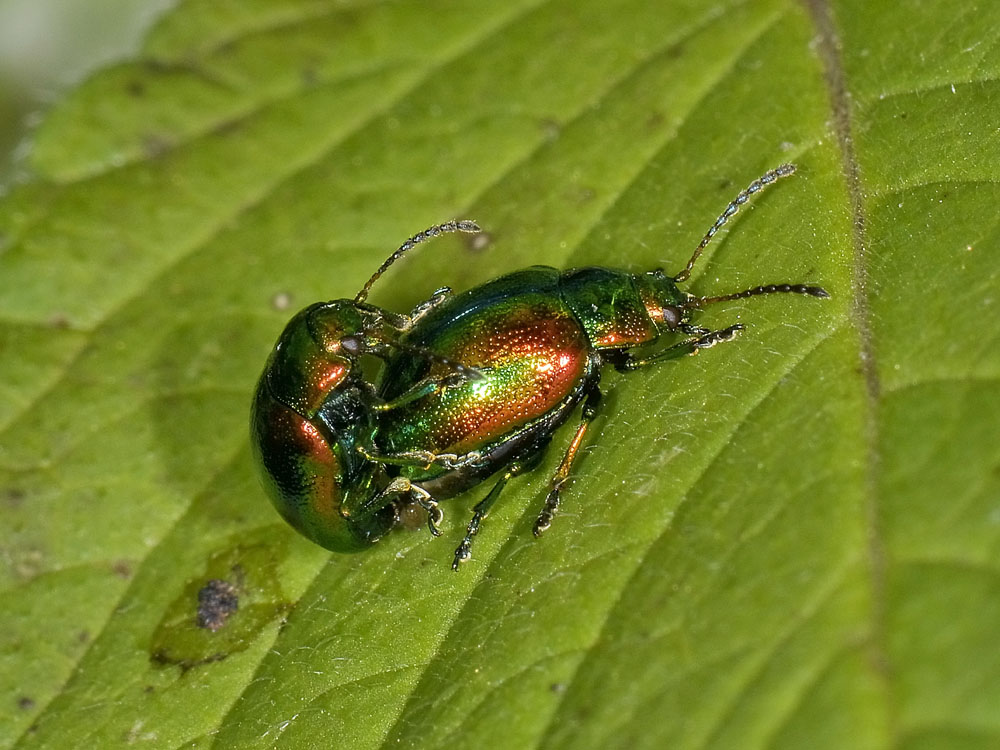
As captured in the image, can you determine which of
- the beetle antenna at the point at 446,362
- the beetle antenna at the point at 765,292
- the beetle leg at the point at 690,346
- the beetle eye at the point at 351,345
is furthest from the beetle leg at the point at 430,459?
the beetle antenna at the point at 765,292

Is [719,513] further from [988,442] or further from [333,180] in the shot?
[333,180]

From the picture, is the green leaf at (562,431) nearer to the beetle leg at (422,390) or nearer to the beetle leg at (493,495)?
the beetle leg at (493,495)

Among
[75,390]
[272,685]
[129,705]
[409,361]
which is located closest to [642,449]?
[409,361]

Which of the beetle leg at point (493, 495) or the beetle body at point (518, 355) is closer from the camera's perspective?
the beetle leg at point (493, 495)

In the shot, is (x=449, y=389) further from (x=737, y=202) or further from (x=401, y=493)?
(x=737, y=202)

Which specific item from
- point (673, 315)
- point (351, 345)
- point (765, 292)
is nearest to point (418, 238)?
point (351, 345)

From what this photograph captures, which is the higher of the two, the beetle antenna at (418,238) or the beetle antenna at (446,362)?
the beetle antenna at (418,238)

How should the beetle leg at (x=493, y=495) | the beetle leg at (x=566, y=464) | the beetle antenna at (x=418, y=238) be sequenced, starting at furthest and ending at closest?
the beetle antenna at (x=418, y=238) → the beetle leg at (x=493, y=495) → the beetle leg at (x=566, y=464)

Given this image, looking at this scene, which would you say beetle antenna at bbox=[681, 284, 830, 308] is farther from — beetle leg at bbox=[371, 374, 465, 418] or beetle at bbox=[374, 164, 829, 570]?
beetle leg at bbox=[371, 374, 465, 418]

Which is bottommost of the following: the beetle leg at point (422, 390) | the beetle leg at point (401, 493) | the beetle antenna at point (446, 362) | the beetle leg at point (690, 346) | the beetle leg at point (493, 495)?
the beetle leg at point (493, 495)
